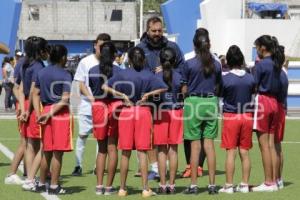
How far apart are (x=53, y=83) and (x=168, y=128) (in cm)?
162

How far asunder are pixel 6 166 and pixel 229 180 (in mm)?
4024

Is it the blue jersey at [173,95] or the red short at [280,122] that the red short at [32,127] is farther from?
the red short at [280,122]

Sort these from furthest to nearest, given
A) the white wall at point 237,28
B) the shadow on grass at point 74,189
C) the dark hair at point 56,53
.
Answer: the white wall at point 237,28 → the shadow on grass at point 74,189 → the dark hair at point 56,53

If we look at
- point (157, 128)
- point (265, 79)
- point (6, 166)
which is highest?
point (265, 79)

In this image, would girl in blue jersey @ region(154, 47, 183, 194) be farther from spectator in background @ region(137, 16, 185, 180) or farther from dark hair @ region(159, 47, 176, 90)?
spectator in background @ region(137, 16, 185, 180)

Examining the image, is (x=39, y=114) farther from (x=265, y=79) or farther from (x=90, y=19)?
(x=90, y=19)

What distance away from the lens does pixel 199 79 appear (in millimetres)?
9664

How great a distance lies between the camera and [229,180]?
989cm

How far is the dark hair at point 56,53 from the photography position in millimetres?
9570

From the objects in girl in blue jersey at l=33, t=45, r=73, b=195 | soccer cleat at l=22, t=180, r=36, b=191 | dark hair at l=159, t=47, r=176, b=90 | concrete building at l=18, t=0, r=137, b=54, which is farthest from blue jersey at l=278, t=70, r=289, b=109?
concrete building at l=18, t=0, r=137, b=54

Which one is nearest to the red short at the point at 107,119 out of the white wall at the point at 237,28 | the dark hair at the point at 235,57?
the dark hair at the point at 235,57

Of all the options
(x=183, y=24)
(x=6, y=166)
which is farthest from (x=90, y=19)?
(x=6, y=166)

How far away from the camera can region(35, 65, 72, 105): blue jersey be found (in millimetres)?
9453

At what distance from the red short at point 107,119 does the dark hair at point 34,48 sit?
41.3 inches
